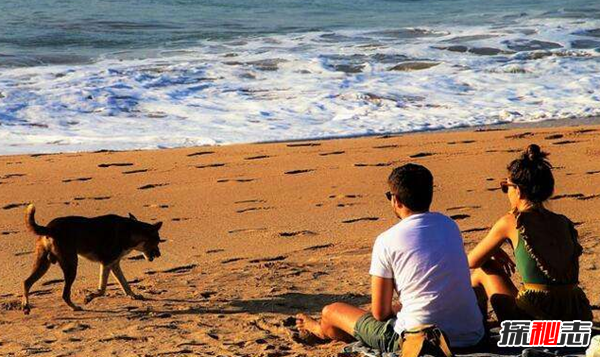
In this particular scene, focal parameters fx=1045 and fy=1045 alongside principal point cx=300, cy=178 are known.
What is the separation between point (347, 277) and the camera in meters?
7.27

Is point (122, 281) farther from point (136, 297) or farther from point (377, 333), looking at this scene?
point (377, 333)

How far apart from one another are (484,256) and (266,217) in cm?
404

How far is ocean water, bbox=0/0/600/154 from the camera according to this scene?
50.8ft

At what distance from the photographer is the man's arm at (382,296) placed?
4961 mm

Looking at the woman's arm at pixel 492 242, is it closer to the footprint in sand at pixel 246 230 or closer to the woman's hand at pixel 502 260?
the woman's hand at pixel 502 260

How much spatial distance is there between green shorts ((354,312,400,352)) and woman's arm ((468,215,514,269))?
592 mm

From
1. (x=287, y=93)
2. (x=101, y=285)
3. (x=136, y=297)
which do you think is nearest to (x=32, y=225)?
(x=101, y=285)

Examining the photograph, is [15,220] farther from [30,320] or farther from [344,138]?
[344,138]

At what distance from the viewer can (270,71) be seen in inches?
813

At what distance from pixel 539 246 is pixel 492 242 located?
273 millimetres

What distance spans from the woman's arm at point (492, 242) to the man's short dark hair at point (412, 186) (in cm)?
53

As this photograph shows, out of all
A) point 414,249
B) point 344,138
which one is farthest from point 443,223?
point 344,138

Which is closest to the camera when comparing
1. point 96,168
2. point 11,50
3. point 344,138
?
point 96,168

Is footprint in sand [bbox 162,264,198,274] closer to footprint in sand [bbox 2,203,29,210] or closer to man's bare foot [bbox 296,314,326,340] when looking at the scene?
man's bare foot [bbox 296,314,326,340]
